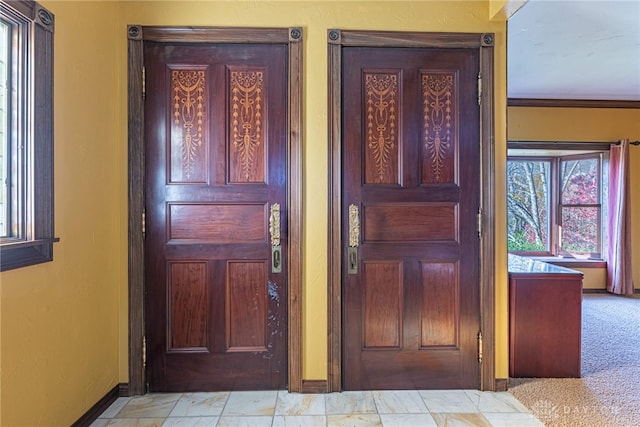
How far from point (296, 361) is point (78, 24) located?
2.12 m

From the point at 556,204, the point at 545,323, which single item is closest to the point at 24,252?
the point at 545,323

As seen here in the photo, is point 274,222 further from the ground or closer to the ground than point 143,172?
closer to the ground

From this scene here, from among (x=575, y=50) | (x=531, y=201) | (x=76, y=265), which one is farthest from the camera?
(x=531, y=201)

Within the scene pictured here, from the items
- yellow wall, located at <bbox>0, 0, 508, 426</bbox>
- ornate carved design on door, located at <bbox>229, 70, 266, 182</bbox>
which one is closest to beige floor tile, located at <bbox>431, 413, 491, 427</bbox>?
yellow wall, located at <bbox>0, 0, 508, 426</bbox>

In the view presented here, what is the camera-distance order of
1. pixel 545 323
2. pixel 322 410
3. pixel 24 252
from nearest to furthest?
pixel 24 252, pixel 322 410, pixel 545 323

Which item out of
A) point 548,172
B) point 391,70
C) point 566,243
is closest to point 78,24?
point 391,70

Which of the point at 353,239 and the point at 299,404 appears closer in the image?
the point at 299,404

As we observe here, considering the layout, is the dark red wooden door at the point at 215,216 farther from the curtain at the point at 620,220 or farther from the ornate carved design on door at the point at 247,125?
the curtain at the point at 620,220

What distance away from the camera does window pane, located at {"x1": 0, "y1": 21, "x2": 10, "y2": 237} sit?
1411 mm

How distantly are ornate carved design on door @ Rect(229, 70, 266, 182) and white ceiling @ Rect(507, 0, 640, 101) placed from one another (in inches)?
71.5

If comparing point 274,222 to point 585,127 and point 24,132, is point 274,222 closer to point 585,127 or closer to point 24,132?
point 24,132

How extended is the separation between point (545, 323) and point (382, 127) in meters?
1.62

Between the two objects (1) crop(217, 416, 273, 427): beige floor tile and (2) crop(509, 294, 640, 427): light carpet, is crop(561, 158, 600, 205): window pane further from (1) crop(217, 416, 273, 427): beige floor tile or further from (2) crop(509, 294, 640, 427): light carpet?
(1) crop(217, 416, 273, 427): beige floor tile

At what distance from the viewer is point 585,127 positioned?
4.34 meters
